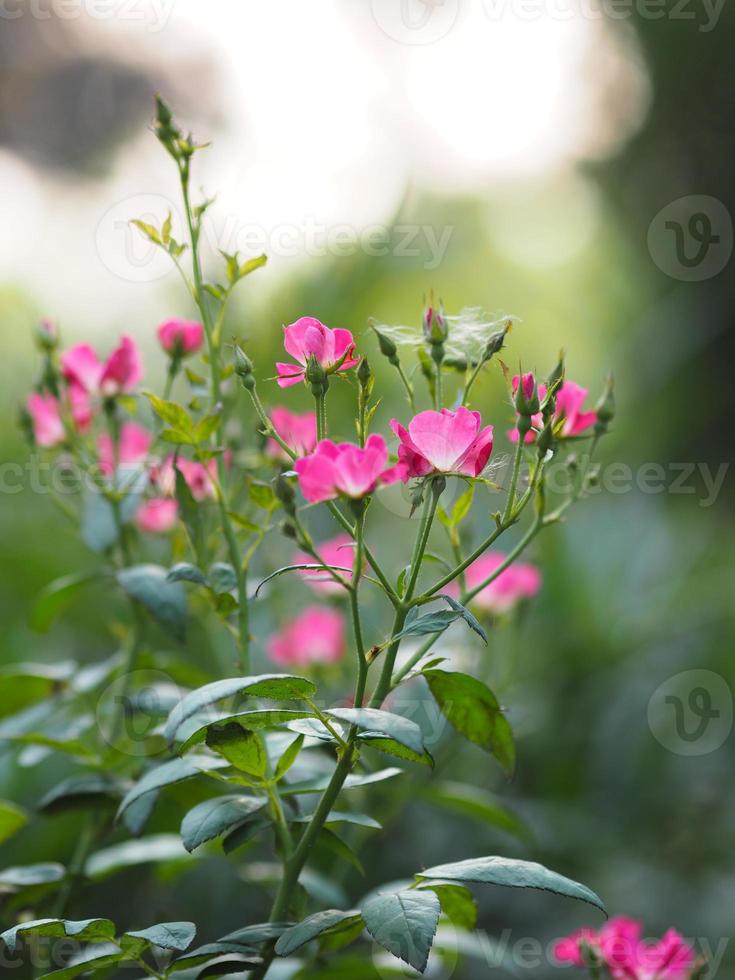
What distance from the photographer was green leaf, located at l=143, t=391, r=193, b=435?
49 cm

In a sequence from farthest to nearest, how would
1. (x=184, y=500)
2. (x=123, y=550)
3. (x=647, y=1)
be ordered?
(x=647, y=1) < (x=123, y=550) < (x=184, y=500)

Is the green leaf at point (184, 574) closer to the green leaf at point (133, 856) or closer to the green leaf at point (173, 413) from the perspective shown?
the green leaf at point (173, 413)

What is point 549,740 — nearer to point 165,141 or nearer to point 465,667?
point 465,667

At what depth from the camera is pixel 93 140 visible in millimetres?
2594

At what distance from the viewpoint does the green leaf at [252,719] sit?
38 cm

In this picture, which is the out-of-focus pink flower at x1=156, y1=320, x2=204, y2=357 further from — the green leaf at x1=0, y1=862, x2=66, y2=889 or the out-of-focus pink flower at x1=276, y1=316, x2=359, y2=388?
the green leaf at x1=0, y1=862, x2=66, y2=889

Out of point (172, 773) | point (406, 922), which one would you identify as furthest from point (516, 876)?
point (172, 773)

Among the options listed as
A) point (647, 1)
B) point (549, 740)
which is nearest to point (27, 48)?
point (647, 1)

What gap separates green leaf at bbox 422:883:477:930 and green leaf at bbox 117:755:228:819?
0.12 meters

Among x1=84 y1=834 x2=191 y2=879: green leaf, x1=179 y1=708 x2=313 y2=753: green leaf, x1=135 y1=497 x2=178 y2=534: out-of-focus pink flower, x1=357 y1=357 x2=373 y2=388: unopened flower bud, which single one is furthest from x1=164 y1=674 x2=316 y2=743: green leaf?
x1=135 y1=497 x2=178 y2=534: out-of-focus pink flower

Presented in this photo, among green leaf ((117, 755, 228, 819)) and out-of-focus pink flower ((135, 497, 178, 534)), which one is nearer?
green leaf ((117, 755, 228, 819))

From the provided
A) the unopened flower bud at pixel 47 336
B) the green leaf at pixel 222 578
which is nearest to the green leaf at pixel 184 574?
the green leaf at pixel 222 578

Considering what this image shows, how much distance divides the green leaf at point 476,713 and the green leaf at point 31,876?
0.26 metres

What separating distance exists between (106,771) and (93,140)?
2330mm
